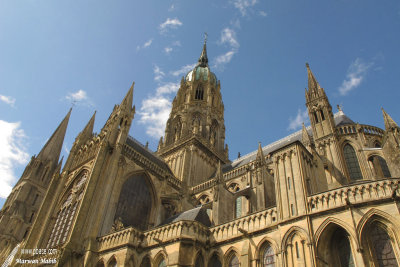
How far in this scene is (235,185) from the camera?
27281 millimetres

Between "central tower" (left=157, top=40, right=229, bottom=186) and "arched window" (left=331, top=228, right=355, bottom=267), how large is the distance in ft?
61.5

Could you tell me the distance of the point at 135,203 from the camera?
2362cm

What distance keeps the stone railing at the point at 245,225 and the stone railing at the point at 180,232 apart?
2.14ft

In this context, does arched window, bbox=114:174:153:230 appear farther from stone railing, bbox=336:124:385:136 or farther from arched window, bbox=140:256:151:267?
stone railing, bbox=336:124:385:136

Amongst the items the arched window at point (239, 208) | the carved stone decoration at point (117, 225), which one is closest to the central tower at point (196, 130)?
the arched window at point (239, 208)

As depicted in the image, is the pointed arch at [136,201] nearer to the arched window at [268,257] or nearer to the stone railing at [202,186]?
the stone railing at [202,186]

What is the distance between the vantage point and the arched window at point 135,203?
22344 mm

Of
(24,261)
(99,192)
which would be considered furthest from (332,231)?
(24,261)

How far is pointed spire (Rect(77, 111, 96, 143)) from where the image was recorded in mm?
30653

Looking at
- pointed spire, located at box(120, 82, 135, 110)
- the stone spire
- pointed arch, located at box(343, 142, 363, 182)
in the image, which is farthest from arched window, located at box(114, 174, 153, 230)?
pointed arch, located at box(343, 142, 363, 182)

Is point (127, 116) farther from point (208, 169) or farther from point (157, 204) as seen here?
point (208, 169)

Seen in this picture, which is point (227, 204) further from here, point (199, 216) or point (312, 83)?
point (312, 83)

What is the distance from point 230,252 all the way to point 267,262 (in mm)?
2086

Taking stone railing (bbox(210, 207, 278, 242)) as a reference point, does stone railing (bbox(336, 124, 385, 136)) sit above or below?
above
